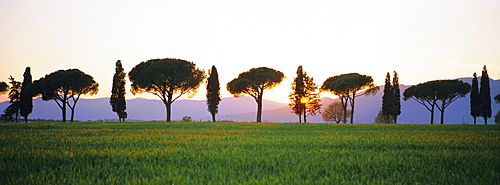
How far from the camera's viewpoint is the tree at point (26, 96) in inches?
2665

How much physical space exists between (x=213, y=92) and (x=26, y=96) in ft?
137

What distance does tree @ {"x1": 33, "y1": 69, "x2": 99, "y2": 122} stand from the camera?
65.1 meters

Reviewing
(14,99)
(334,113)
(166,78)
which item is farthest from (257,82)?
(14,99)

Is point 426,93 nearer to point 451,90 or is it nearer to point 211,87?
point 451,90

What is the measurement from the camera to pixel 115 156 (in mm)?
10422

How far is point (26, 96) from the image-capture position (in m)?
69.0

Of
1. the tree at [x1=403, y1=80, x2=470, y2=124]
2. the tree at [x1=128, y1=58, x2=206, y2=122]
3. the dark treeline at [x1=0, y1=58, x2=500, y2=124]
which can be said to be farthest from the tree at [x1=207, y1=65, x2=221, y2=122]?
the tree at [x1=403, y1=80, x2=470, y2=124]

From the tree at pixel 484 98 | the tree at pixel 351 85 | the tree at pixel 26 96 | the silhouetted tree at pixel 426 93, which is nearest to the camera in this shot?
the tree at pixel 26 96

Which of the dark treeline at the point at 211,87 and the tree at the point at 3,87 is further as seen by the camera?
the tree at the point at 3,87

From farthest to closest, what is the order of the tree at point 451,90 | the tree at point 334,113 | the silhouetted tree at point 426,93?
the tree at point 334,113, the silhouetted tree at point 426,93, the tree at point 451,90

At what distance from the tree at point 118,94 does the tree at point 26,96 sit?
17.4 m

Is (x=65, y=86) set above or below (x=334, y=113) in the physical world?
above

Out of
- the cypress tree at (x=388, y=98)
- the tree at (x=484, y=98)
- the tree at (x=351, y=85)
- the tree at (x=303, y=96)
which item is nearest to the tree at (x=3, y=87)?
the tree at (x=303, y=96)

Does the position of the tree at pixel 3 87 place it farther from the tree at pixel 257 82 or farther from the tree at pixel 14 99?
the tree at pixel 257 82
